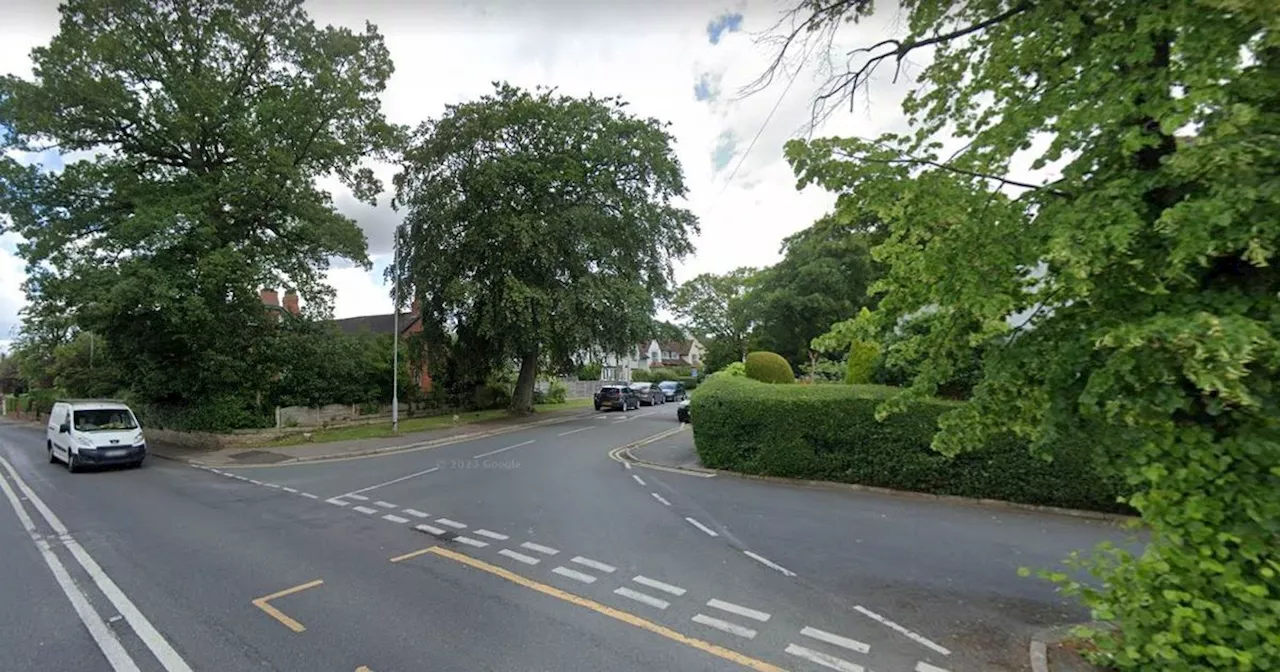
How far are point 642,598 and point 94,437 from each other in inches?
659

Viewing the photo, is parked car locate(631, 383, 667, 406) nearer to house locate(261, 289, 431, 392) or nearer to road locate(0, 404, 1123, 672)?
house locate(261, 289, 431, 392)

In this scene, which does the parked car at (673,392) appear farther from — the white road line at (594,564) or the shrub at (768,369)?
the white road line at (594,564)

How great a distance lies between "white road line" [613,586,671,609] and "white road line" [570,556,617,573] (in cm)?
57

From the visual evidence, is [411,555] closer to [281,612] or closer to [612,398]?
[281,612]

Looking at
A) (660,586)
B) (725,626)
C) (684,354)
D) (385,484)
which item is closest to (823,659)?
(725,626)

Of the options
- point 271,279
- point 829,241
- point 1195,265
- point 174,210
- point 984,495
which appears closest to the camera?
point 1195,265

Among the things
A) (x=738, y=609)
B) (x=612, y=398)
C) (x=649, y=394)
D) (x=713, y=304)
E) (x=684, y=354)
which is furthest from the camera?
(x=684, y=354)

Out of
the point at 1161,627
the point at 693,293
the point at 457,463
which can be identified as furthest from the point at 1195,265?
the point at 693,293

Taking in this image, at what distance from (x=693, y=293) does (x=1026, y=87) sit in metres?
50.8

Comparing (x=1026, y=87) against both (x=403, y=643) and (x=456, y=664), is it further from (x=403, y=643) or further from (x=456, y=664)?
(x=403, y=643)

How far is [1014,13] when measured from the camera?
4238mm

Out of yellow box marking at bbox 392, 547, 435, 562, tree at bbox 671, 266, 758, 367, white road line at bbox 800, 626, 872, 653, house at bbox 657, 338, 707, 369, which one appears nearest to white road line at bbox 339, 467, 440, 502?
yellow box marking at bbox 392, 547, 435, 562

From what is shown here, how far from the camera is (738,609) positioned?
16.4 ft

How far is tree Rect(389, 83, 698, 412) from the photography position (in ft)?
82.3
